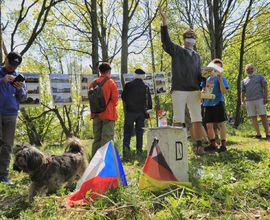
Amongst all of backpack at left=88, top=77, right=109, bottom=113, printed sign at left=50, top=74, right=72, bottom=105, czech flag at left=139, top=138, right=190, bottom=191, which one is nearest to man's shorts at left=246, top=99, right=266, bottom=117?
backpack at left=88, top=77, right=109, bottom=113

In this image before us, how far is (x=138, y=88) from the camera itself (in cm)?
736

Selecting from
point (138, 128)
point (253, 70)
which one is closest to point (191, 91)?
point (138, 128)

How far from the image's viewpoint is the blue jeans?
17.5 ft

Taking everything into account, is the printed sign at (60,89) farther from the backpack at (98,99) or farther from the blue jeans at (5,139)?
the blue jeans at (5,139)

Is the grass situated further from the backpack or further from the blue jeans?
the backpack

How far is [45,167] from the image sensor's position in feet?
14.8

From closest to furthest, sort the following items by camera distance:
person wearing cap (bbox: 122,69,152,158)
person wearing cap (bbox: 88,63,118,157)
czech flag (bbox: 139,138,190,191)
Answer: czech flag (bbox: 139,138,190,191)
person wearing cap (bbox: 88,63,118,157)
person wearing cap (bbox: 122,69,152,158)

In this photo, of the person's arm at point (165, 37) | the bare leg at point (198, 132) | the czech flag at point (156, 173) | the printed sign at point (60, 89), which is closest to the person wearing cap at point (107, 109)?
the person's arm at point (165, 37)

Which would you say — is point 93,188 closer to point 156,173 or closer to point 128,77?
point 156,173

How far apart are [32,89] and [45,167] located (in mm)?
4112

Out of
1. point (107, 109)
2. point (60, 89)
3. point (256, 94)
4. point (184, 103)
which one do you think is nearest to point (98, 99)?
point (107, 109)

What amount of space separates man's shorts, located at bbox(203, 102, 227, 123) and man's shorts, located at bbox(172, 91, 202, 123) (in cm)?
78

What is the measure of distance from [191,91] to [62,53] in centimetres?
2290

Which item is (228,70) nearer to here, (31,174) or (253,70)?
(253,70)
